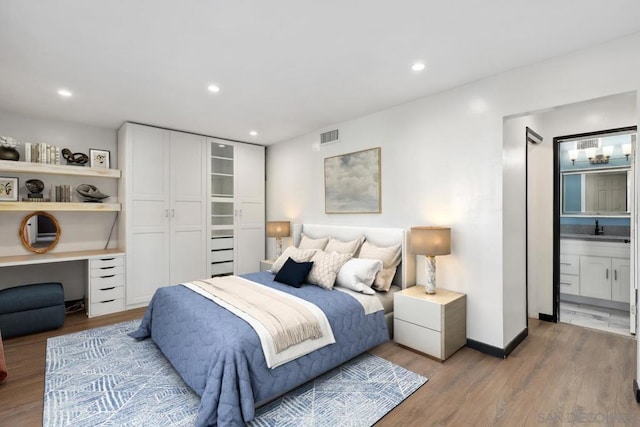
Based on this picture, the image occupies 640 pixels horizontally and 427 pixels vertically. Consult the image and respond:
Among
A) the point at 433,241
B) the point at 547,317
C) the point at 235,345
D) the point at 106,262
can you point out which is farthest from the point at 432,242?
the point at 106,262

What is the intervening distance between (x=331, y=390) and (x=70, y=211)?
4.20 metres

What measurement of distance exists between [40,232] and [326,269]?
3.80 metres

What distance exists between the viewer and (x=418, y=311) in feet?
9.27

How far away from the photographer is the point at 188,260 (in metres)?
4.63

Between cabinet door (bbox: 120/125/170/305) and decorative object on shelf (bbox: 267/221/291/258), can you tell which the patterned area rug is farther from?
decorative object on shelf (bbox: 267/221/291/258)

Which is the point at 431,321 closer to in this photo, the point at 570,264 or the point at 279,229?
the point at 279,229

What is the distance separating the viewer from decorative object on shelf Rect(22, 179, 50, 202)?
3816 mm

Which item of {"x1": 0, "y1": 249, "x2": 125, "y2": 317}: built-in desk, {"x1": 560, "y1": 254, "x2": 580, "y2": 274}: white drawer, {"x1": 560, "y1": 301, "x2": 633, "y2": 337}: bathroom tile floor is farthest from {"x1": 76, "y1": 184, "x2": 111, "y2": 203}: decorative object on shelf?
{"x1": 560, "y1": 254, "x2": 580, "y2": 274}: white drawer

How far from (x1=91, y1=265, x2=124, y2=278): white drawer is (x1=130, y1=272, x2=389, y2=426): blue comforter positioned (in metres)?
1.20

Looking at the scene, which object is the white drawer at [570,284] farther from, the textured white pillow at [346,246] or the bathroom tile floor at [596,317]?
the textured white pillow at [346,246]

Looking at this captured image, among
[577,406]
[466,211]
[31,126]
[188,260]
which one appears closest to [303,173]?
[188,260]

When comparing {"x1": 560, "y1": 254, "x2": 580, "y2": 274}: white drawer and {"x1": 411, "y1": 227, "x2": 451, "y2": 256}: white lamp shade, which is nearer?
{"x1": 411, "y1": 227, "x2": 451, "y2": 256}: white lamp shade

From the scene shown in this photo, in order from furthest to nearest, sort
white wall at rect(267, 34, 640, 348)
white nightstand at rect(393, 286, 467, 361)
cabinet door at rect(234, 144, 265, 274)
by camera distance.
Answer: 1. cabinet door at rect(234, 144, 265, 274)
2. white nightstand at rect(393, 286, 467, 361)
3. white wall at rect(267, 34, 640, 348)

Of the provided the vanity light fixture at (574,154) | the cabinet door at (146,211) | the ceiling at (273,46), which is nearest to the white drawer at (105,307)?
the cabinet door at (146,211)
